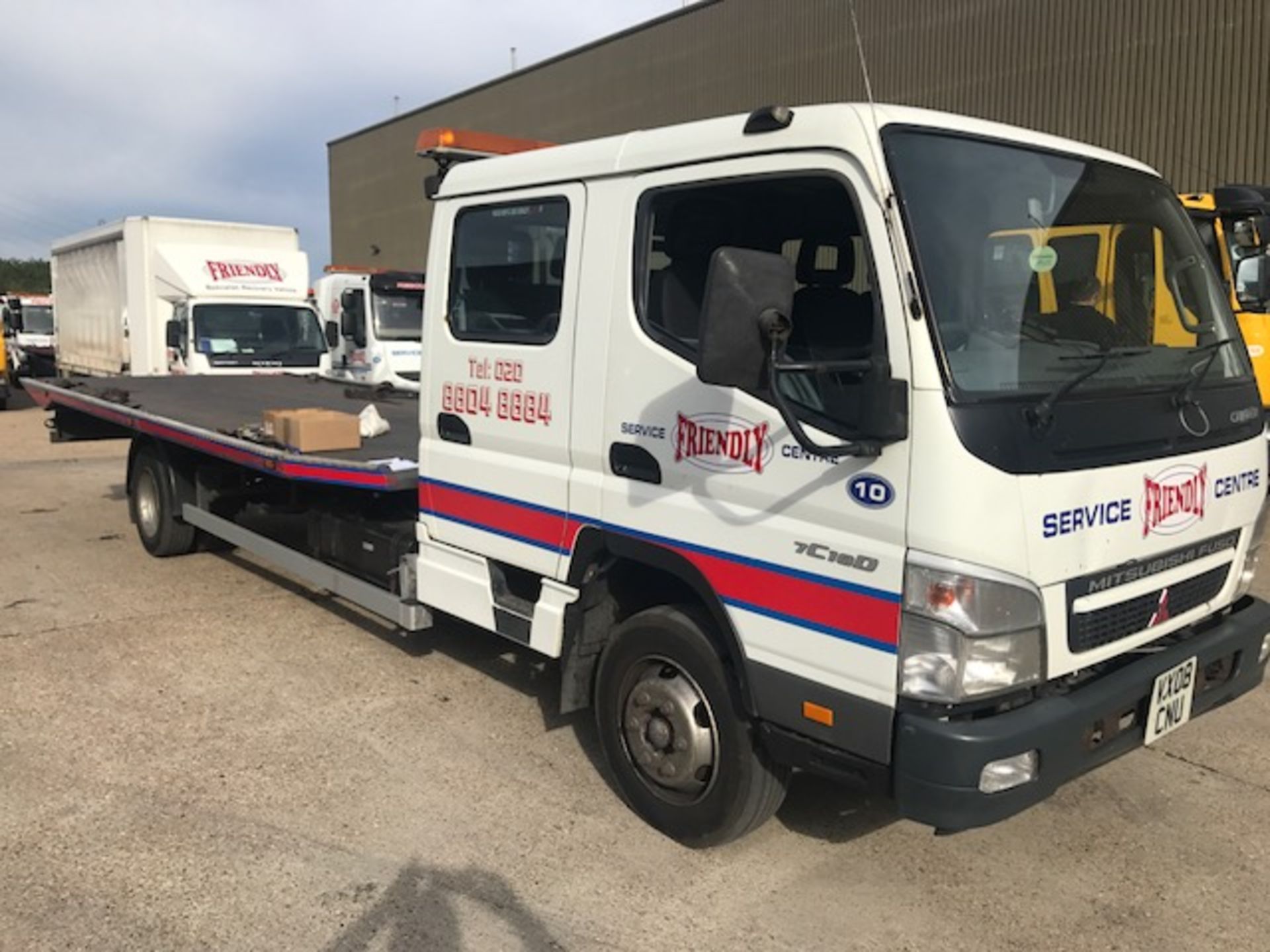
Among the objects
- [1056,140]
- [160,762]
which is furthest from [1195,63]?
[160,762]

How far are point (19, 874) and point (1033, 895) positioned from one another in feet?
11.0

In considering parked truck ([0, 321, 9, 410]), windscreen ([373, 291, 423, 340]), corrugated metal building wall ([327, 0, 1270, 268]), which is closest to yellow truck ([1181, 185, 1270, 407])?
corrugated metal building wall ([327, 0, 1270, 268])

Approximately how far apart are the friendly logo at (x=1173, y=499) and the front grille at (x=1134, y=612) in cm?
20

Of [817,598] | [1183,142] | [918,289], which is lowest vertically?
[817,598]

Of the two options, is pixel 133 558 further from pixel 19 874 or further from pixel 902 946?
pixel 902 946

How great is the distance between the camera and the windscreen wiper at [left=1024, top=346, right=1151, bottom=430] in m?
2.83

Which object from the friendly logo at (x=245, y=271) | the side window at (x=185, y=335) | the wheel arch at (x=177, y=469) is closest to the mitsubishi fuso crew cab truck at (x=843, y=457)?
the wheel arch at (x=177, y=469)

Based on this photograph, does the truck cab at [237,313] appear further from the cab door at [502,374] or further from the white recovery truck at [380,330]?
the cab door at [502,374]

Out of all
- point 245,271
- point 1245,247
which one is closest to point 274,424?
point 1245,247

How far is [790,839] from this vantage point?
3785 mm

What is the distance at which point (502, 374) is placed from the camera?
4.21m

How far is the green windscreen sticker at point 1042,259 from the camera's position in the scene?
10.3 ft

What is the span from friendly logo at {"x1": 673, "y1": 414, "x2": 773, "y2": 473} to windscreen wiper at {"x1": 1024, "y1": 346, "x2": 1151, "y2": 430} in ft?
2.49

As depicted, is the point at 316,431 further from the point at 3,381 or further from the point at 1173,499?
the point at 3,381
